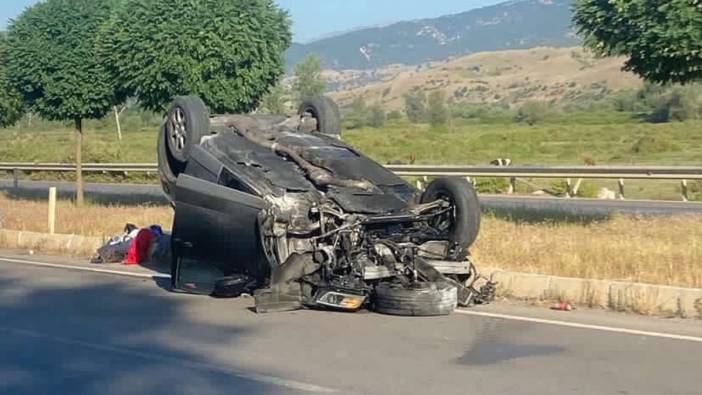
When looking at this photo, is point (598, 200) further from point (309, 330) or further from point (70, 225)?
point (309, 330)

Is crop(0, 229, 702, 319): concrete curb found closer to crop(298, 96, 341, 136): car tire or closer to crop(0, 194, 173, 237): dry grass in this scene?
crop(298, 96, 341, 136): car tire

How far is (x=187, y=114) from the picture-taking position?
1396 centimetres

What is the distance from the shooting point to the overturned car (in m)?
11.6

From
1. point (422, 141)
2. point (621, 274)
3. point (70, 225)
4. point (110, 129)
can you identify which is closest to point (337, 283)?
point (621, 274)

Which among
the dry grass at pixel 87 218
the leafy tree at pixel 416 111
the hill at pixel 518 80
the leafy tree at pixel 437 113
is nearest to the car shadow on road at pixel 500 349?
the dry grass at pixel 87 218

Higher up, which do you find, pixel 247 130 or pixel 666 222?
pixel 247 130

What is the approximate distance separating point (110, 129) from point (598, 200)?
A: 68.2 metres

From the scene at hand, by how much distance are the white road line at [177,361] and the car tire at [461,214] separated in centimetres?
356

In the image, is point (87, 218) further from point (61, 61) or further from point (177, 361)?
point (177, 361)

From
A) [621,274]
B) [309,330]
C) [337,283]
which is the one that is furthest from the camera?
[621,274]

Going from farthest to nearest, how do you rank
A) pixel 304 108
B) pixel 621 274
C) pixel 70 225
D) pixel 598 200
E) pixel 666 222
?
pixel 598 200
pixel 70 225
pixel 666 222
pixel 304 108
pixel 621 274

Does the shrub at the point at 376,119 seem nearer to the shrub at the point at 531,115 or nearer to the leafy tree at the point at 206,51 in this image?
the shrub at the point at 531,115

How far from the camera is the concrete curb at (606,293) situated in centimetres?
1128

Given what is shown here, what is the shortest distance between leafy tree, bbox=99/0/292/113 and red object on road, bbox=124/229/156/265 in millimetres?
6542
